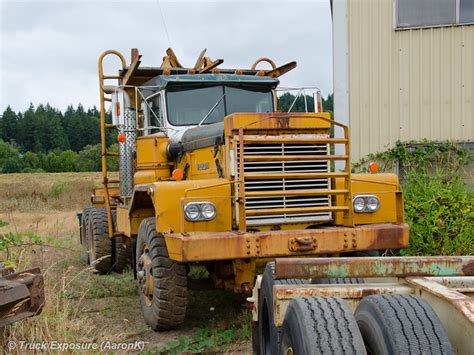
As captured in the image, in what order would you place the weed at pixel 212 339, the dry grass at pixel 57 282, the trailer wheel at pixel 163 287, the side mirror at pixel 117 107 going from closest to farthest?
the dry grass at pixel 57 282, the weed at pixel 212 339, the trailer wheel at pixel 163 287, the side mirror at pixel 117 107

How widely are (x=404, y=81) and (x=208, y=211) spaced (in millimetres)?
5342

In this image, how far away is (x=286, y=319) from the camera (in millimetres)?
2791

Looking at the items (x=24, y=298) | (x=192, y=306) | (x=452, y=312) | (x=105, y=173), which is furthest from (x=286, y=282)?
(x=105, y=173)

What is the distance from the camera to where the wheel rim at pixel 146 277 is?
577 cm

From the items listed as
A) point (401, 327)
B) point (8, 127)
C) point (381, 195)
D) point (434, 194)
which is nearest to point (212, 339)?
point (381, 195)

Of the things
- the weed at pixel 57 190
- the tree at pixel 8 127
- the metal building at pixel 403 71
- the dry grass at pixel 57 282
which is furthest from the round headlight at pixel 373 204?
the tree at pixel 8 127

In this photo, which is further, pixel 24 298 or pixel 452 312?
pixel 24 298

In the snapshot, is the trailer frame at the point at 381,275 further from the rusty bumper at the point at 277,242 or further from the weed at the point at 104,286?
the weed at the point at 104,286

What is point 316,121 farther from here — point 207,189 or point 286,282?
point 286,282

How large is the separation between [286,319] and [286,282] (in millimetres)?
1202

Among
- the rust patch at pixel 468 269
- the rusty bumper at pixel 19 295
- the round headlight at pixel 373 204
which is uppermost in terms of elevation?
the round headlight at pixel 373 204

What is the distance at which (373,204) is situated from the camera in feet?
19.2

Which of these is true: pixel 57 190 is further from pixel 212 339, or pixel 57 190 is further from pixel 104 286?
pixel 212 339

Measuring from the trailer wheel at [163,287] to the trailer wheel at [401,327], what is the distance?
301cm
